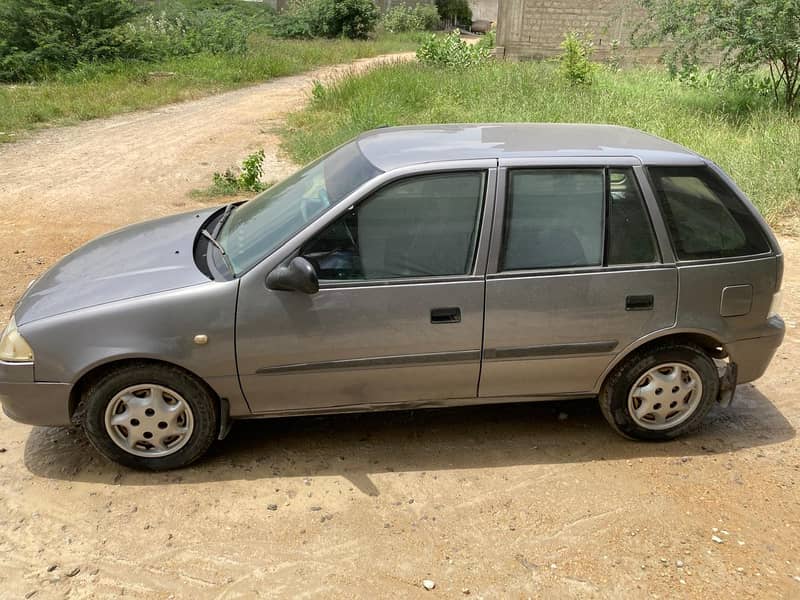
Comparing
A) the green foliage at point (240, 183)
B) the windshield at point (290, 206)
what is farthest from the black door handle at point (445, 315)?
the green foliage at point (240, 183)

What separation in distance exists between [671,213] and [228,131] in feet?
38.3

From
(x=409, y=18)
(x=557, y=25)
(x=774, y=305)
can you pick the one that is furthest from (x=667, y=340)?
(x=409, y=18)

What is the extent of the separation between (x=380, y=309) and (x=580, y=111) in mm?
9326

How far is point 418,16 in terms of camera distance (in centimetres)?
4519

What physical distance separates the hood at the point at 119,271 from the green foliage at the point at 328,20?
32424 mm

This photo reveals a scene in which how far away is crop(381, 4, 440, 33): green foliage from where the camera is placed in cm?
4234

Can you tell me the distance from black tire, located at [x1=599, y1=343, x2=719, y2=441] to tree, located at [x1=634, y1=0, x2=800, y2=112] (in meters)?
8.88

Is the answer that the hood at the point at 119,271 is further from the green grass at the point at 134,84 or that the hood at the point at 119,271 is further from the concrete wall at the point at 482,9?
the concrete wall at the point at 482,9

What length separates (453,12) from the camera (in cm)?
5381

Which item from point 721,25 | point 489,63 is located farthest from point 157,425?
point 489,63

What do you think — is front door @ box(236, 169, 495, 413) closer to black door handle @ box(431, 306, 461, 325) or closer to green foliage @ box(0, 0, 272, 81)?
black door handle @ box(431, 306, 461, 325)

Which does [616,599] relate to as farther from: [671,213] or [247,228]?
[247,228]

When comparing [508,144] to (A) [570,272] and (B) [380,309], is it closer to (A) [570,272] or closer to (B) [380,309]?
→ (A) [570,272]

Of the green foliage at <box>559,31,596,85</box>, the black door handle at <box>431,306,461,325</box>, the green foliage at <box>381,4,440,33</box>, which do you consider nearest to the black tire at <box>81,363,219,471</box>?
the black door handle at <box>431,306,461,325</box>
